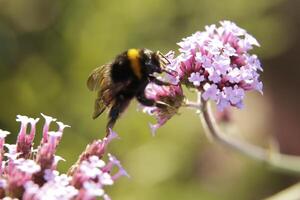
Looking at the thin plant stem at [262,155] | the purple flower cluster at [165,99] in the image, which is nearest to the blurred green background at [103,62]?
the thin plant stem at [262,155]

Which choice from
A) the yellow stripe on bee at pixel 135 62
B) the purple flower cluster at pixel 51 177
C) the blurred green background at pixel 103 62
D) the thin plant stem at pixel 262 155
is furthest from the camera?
the blurred green background at pixel 103 62

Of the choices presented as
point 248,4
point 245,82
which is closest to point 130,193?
point 248,4

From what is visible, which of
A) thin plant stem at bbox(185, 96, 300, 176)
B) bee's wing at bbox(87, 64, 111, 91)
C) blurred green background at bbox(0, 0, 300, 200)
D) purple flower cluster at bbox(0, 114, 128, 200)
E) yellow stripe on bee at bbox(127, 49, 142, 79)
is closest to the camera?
purple flower cluster at bbox(0, 114, 128, 200)

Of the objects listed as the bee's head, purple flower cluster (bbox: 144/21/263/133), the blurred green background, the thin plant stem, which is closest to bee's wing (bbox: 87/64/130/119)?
the bee's head

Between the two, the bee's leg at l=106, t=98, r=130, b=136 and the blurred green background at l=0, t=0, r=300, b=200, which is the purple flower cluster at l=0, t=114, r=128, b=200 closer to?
the bee's leg at l=106, t=98, r=130, b=136

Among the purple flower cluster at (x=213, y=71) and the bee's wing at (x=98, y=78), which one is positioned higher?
the bee's wing at (x=98, y=78)

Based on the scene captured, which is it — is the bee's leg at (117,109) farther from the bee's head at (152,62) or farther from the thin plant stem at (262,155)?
the thin plant stem at (262,155)

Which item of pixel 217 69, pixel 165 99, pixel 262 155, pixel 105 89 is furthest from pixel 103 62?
pixel 217 69
